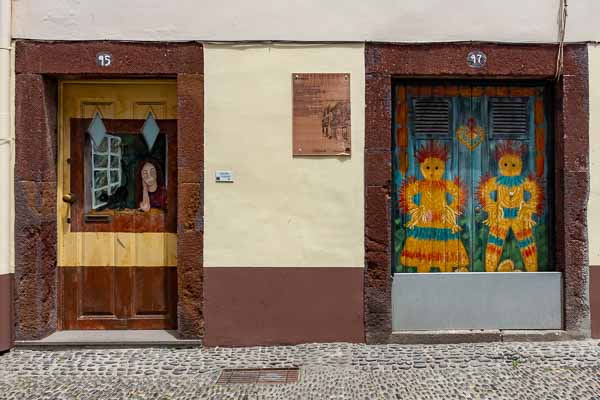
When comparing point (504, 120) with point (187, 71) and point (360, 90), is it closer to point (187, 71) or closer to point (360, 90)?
point (360, 90)

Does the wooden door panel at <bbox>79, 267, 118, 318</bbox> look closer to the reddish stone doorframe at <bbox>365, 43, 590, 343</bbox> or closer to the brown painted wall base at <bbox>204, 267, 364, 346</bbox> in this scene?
the brown painted wall base at <bbox>204, 267, 364, 346</bbox>

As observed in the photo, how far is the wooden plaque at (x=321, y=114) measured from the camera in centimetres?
547

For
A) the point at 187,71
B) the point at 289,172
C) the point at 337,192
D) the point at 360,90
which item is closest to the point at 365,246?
the point at 337,192

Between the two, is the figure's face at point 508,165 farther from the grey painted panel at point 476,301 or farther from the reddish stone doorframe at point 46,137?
the reddish stone doorframe at point 46,137

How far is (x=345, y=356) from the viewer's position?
519cm

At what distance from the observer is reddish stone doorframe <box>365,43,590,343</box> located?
5488 millimetres

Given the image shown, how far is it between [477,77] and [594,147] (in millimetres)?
1295

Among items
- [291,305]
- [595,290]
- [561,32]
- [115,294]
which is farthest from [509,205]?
[115,294]

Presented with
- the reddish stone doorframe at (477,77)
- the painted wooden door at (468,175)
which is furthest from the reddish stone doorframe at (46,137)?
the painted wooden door at (468,175)

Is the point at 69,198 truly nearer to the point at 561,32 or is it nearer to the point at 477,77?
the point at 477,77

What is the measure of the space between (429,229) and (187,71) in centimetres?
281

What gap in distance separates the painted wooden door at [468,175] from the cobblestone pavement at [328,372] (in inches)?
36.5

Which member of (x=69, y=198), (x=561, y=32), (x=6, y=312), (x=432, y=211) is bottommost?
(x=6, y=312)

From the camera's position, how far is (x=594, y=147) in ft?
18.2
